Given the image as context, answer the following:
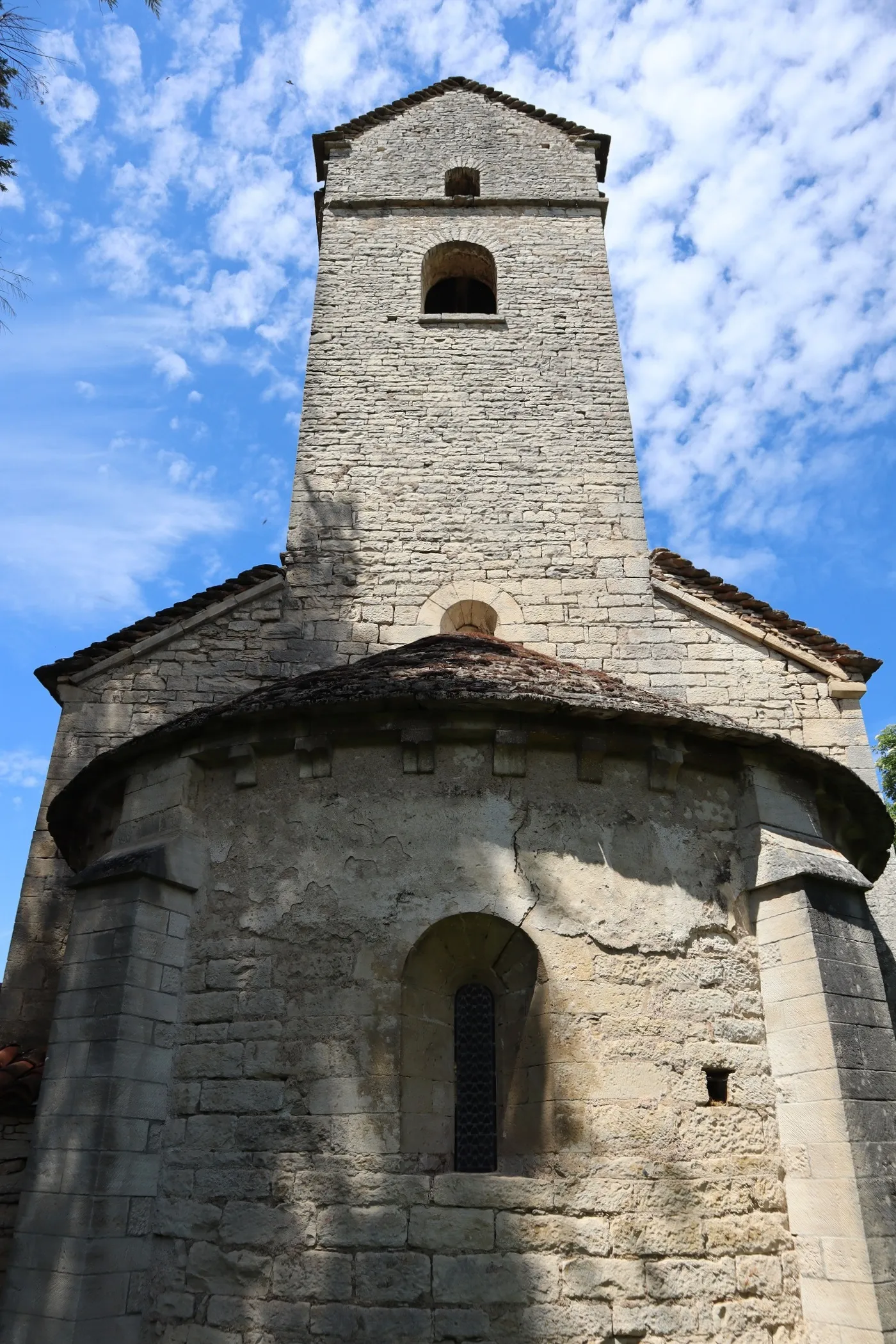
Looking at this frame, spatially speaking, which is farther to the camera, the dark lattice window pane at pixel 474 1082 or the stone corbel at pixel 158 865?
the stone corbel at pixel 158 865

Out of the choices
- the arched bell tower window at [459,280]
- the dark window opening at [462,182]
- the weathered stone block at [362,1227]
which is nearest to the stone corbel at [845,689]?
the weathered stone block at [362,1227]

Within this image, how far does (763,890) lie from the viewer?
5684 millimetres

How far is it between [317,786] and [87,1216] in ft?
7.93

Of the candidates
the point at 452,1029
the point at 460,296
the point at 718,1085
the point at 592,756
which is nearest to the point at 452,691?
the point at 592,756

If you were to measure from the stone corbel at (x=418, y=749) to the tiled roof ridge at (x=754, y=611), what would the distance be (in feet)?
15.7

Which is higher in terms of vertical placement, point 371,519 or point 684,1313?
point 371,519

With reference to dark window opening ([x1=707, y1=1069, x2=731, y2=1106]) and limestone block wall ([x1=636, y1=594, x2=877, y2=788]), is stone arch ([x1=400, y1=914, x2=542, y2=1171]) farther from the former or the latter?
limestone block wall ([x1=636, y1=594, x2=877, y2=788])

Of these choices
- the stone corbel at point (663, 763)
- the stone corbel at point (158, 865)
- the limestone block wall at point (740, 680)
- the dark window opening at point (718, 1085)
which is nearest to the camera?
the dark window opening at point (718, 1085)

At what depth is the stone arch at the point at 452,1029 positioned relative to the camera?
5.03 meters

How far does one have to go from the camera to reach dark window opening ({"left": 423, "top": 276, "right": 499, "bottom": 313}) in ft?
43.1

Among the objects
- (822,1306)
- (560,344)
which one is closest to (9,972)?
(822,1306)

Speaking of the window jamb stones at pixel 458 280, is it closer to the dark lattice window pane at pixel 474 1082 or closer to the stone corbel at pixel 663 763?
the stone corbel at pixel 663 763

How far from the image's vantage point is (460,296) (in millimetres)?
13266

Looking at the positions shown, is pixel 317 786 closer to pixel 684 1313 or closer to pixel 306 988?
pixel 306 988
